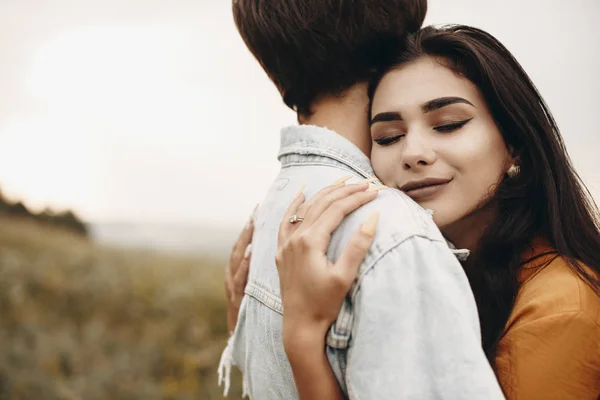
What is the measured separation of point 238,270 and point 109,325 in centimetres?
431

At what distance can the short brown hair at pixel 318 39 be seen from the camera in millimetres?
1741

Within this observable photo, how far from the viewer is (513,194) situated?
6.53 feet

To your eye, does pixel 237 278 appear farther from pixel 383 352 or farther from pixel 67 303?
pixel 67 303

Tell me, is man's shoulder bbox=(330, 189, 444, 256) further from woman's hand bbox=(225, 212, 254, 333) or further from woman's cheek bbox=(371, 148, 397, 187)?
woman's hand bbox=(225, 212, 254, 333)

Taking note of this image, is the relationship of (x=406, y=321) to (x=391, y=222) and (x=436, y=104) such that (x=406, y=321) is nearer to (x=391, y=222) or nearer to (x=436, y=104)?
(x=391, y=222)

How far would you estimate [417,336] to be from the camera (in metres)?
1.31

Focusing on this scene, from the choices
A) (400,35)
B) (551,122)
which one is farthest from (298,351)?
(551,122)

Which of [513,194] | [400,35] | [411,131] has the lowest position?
[513,194]

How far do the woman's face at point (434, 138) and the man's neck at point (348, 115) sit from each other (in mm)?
41

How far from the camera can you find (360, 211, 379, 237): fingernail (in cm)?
138

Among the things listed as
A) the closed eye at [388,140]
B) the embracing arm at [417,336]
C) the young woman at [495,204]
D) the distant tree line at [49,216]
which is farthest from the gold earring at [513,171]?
the distant tree line at [49,216]

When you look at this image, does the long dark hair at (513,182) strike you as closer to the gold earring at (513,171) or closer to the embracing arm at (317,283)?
the gold earring at (513,171)

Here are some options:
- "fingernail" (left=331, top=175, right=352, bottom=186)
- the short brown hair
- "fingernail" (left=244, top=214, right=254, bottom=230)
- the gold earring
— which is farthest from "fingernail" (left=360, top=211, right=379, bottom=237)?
"fingernail" (left=244, top=214, right=254, bottom=230)

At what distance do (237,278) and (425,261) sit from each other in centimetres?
105
